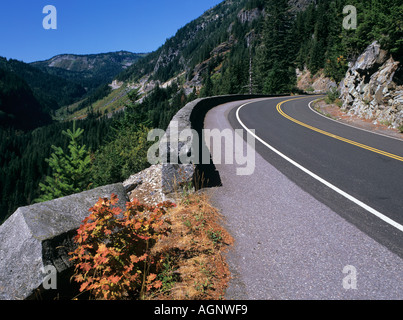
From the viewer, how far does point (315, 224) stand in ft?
13.9

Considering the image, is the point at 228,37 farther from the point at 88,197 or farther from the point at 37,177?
the point at 88,197

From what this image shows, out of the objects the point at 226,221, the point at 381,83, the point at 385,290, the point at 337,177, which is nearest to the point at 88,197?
the point at 226,221

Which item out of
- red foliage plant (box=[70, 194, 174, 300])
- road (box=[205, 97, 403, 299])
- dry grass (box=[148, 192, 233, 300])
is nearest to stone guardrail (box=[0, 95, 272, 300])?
red foliage plant (box=[70, 194, 174, 300])

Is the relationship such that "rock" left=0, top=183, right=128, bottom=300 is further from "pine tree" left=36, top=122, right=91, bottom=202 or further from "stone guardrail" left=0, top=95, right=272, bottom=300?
"pine tree" left=36, top=122, right=91, bottom=202

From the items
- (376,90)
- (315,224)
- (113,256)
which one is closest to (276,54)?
(376,90)

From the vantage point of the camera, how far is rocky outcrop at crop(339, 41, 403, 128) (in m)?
13.7

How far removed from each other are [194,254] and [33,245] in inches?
85.3

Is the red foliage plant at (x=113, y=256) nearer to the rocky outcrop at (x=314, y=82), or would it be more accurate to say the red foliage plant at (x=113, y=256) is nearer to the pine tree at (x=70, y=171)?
the pine tree at (x=70, y=171)

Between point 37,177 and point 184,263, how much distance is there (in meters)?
124

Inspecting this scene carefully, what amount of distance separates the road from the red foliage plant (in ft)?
4.01

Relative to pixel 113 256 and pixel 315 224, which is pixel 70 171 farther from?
pixel 315 224

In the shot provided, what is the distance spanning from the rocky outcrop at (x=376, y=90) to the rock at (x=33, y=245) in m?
15.7
